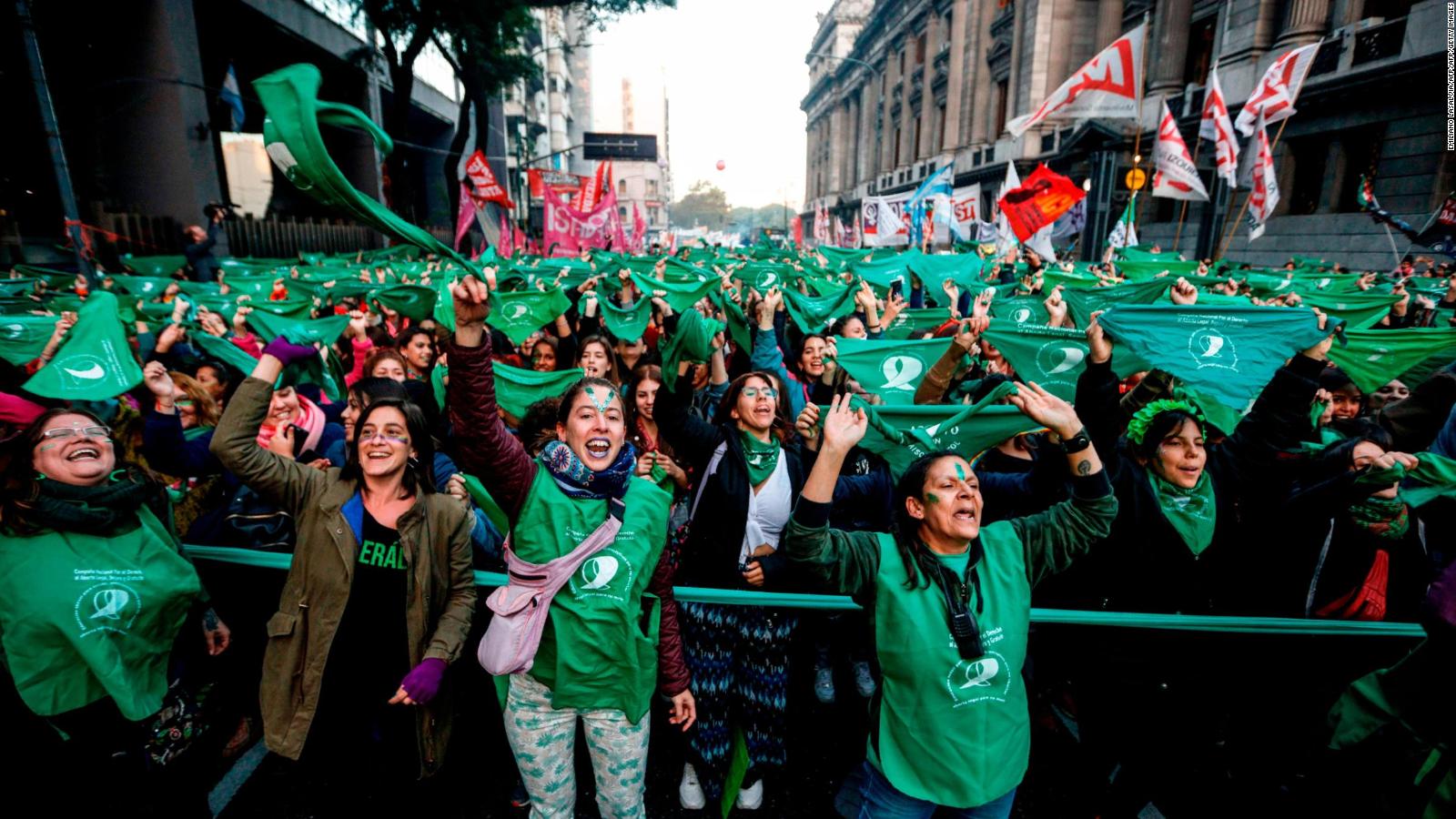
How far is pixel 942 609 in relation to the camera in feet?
7.11

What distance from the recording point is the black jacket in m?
3.11

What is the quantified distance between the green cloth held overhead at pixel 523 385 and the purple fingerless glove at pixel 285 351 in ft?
5.51

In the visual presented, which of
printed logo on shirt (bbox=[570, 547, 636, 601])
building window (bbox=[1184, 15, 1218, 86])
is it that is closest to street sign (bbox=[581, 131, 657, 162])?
building window (bbox=[1184, 15, 1218, 86])

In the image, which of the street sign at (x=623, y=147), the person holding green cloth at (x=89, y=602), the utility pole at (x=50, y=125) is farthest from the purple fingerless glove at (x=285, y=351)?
the street sign at (x=623, y=147)

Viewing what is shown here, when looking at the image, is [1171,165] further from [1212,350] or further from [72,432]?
[72,432]

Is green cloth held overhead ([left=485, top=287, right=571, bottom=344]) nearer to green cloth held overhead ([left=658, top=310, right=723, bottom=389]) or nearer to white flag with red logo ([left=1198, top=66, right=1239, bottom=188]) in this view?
green cloth held overhead ([left=658, top=310, right=723, bottom=389])

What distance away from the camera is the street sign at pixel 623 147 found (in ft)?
160

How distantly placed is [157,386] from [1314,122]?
22.5 meters

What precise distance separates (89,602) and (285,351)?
1009mm

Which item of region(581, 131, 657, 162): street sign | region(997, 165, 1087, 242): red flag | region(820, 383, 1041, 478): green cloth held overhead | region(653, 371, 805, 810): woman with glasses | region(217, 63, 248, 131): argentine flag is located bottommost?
region(653, 371, 805, 810): woman with glasses

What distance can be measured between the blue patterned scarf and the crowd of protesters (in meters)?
0.01

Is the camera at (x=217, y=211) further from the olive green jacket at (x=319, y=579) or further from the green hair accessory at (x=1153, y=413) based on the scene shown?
the green hair accessory at (x=1153, y=413)

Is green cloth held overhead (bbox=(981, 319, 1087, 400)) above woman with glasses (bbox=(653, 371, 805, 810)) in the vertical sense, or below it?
above

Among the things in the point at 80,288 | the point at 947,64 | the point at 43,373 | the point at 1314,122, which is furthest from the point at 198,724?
the point at 947,64
